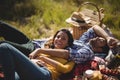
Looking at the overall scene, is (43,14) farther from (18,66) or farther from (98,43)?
(18,66)

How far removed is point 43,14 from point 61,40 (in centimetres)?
306

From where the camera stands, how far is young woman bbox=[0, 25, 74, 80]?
3.46 metres

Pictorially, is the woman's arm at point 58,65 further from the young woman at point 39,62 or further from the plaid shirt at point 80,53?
the plaid shirt at point 80,53

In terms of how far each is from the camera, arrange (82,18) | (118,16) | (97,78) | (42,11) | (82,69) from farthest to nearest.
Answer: (42,11)
(118,16)
(82,18)
(82,69)
(97,78)

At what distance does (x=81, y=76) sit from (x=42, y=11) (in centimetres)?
337

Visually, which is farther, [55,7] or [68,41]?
[55,7]

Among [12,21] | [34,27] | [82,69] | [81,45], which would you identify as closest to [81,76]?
[82,69]

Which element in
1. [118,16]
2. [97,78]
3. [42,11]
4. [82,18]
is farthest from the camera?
[42,11]

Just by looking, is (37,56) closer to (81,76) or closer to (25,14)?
(81,76)

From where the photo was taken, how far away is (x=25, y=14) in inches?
285

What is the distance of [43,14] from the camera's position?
700 centimetres

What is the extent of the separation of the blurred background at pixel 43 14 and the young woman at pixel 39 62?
85.3 inches

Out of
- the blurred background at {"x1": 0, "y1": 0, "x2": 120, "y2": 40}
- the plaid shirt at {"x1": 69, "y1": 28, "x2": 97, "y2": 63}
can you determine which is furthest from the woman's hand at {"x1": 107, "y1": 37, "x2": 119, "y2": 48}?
the blurred background at {"x1": 0, "y1": 0, "x2": 120, "y2": 40}

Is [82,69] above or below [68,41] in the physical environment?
below
